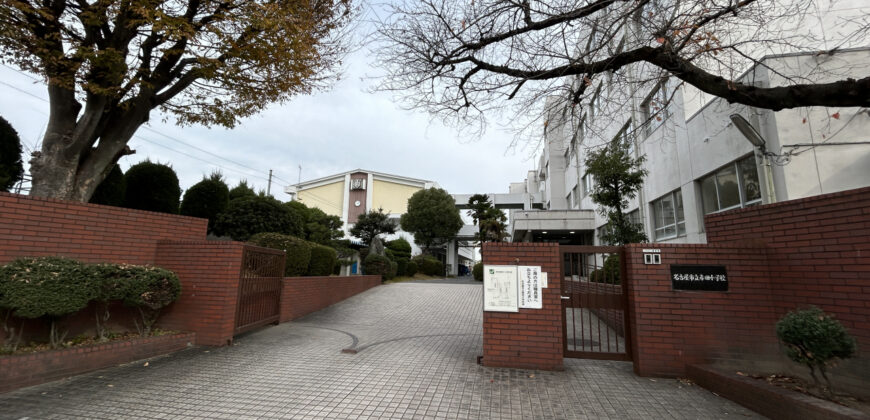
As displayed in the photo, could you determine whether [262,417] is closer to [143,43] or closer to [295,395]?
[295,395]

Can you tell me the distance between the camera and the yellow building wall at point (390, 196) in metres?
41.8

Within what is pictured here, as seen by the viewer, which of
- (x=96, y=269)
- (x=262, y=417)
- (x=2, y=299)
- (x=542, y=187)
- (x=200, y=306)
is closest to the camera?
(x=262, y=417)

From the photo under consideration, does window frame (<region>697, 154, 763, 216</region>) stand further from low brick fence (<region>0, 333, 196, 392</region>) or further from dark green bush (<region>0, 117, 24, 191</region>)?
dark green bush (<region>0, 117, 24, 191</region>)

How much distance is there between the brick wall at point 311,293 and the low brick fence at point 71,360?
126 inches

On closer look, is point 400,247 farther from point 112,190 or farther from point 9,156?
point 9,156

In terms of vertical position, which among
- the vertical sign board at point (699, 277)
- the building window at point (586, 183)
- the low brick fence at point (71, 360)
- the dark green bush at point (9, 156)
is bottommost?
the low brick fence at point (71, 360)

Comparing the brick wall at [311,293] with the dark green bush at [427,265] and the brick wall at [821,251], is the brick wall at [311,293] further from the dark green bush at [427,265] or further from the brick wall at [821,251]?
the dark green bush at [427,265]

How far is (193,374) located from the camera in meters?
4.93

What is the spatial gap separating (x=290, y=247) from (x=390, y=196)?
3242 cm

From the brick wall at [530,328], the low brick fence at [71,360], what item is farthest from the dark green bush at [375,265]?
the brick wall at [530,328]

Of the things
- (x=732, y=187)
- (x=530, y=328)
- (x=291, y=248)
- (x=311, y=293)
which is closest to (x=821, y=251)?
(x=530, y=328)

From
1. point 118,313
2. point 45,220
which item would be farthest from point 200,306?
point 45,220

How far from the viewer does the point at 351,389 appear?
4488mm

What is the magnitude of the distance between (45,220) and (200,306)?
2.47 m
